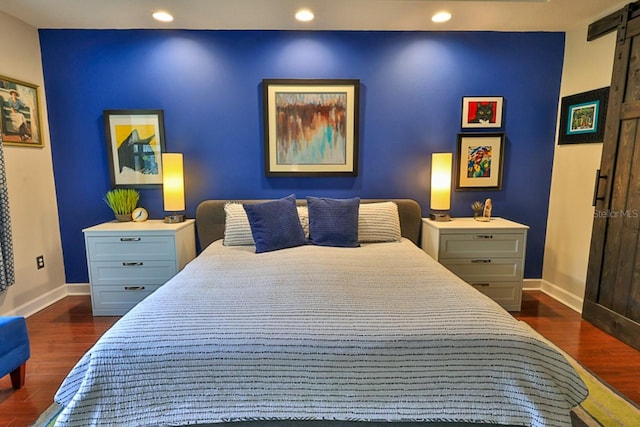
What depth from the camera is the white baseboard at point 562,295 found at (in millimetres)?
3045

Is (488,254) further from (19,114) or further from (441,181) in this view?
(19,114)

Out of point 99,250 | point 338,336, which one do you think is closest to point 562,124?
point 338,336

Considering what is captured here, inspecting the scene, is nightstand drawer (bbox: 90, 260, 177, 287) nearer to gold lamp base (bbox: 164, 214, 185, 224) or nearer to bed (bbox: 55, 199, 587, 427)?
gold lamp base (bbox: 164, 214, 185, 224)

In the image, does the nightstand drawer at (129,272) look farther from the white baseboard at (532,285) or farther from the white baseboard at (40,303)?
the white baseboard at (532,285)

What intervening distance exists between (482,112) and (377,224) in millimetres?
1536

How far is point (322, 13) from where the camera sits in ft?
9.08

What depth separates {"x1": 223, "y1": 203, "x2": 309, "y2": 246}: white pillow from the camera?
2.89m

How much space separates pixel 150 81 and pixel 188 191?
1.07 metres

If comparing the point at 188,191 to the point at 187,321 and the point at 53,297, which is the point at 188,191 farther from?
the point at 187,321

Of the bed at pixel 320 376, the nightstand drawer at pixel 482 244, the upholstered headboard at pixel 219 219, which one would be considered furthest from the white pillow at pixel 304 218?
the bed at pixel 320 376

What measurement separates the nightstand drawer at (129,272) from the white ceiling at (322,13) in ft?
6.71

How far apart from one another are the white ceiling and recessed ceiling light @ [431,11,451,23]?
54 millimetres

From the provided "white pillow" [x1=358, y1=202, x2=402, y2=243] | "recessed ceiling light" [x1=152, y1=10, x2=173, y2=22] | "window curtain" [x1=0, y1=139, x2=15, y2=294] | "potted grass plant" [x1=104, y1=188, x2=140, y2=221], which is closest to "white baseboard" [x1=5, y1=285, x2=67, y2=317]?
"window curtain" [x1=0, y1=139, x2=15, y2=294]

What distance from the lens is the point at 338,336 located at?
1.38 meters
